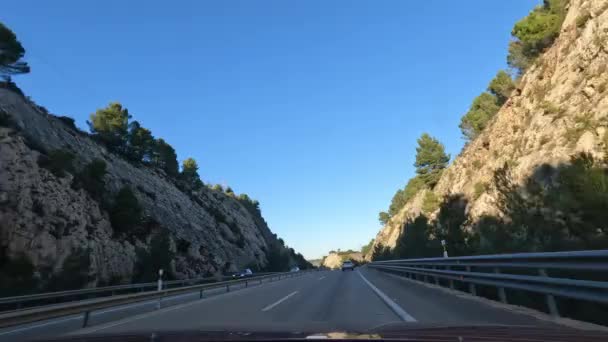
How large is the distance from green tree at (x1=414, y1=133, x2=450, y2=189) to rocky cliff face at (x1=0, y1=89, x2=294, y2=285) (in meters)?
33.3

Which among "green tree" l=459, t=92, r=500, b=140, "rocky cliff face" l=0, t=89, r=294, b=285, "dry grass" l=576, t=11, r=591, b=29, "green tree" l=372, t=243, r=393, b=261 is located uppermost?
"green tree" l=459, t=92, r=500, b=140

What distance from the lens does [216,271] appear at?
49750 mm

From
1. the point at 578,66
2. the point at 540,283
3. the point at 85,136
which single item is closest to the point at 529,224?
the point at 540,283

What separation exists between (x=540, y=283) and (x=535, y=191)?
5.39 metres

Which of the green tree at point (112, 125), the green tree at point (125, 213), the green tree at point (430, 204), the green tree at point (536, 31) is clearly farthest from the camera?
the green tree at point (112, 125)

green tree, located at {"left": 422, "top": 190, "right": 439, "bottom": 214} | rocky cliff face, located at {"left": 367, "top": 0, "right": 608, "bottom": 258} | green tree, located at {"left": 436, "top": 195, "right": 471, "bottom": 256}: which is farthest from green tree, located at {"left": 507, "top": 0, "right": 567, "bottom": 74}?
green tree, located at {"left": 436, "top": 195, "right": 471, "bottom": 256}

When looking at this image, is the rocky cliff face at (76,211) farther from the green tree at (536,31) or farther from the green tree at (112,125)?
the green tree at (536,31)

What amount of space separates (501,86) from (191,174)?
191 ft

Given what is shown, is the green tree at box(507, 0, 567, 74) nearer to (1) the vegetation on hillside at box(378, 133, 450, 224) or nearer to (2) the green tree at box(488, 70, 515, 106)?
(2) the green tree at box(488, 70, 515, 106)

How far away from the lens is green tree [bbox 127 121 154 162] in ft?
193

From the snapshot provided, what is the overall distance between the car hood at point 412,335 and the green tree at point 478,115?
160 feet

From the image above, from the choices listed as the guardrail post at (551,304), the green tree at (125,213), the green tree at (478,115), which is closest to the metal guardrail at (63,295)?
the green tree at (125,213)

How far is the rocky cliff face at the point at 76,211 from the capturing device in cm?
2672

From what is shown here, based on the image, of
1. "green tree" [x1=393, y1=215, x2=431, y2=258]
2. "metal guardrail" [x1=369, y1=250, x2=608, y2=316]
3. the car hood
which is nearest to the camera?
the car hood
